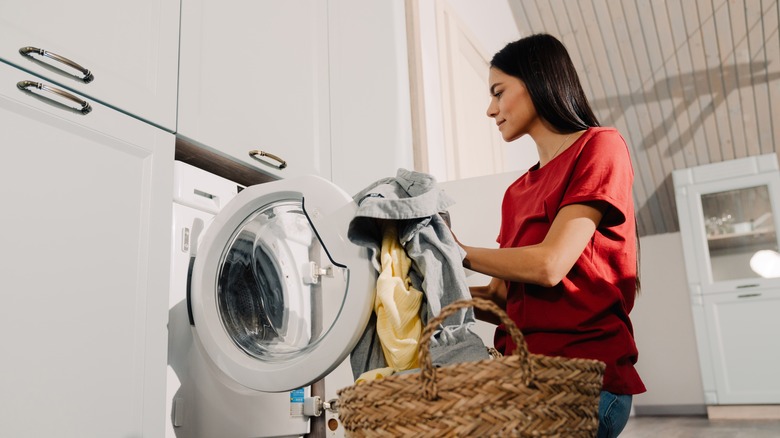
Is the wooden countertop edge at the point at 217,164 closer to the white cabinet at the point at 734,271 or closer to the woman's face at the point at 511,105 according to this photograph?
the woman's face at the point at 511,105

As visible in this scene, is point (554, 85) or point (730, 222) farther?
point (730, 222)

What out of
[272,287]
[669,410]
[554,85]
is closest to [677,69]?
[669,410]

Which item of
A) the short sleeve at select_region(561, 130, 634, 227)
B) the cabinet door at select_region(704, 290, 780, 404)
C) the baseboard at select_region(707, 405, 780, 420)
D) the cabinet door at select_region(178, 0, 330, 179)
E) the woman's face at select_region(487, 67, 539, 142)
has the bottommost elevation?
the baseboard at select_region(707, 405, 780, 420)

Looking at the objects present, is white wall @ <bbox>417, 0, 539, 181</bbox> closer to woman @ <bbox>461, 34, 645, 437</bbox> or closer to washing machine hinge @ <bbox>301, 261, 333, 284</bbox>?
washing machine hinge @ <bbox>301, 261, 333, 284</bbox>

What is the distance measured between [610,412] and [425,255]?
369 mm

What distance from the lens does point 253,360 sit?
1308 millimetres

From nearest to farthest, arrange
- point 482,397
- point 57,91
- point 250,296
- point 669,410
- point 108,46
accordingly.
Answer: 1. point 482,397
2. point 57,91
3. point 108,46
4. point 250,296
5. point 669,410

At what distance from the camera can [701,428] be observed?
4.04 meters

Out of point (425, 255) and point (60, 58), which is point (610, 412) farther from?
point (60, 58)

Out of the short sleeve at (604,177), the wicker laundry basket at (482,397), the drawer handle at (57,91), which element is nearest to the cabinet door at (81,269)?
the drawer handle at (57,91)

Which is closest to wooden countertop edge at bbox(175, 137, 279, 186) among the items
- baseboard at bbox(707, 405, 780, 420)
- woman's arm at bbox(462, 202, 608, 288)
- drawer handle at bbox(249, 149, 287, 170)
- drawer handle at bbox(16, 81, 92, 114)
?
drawer handle at bbox(249, 149, 287, 170)

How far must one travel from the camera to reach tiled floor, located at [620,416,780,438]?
3548mm

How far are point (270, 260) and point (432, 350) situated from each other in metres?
0.64

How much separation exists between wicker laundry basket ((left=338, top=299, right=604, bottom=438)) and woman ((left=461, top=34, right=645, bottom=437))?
0.20 metres
